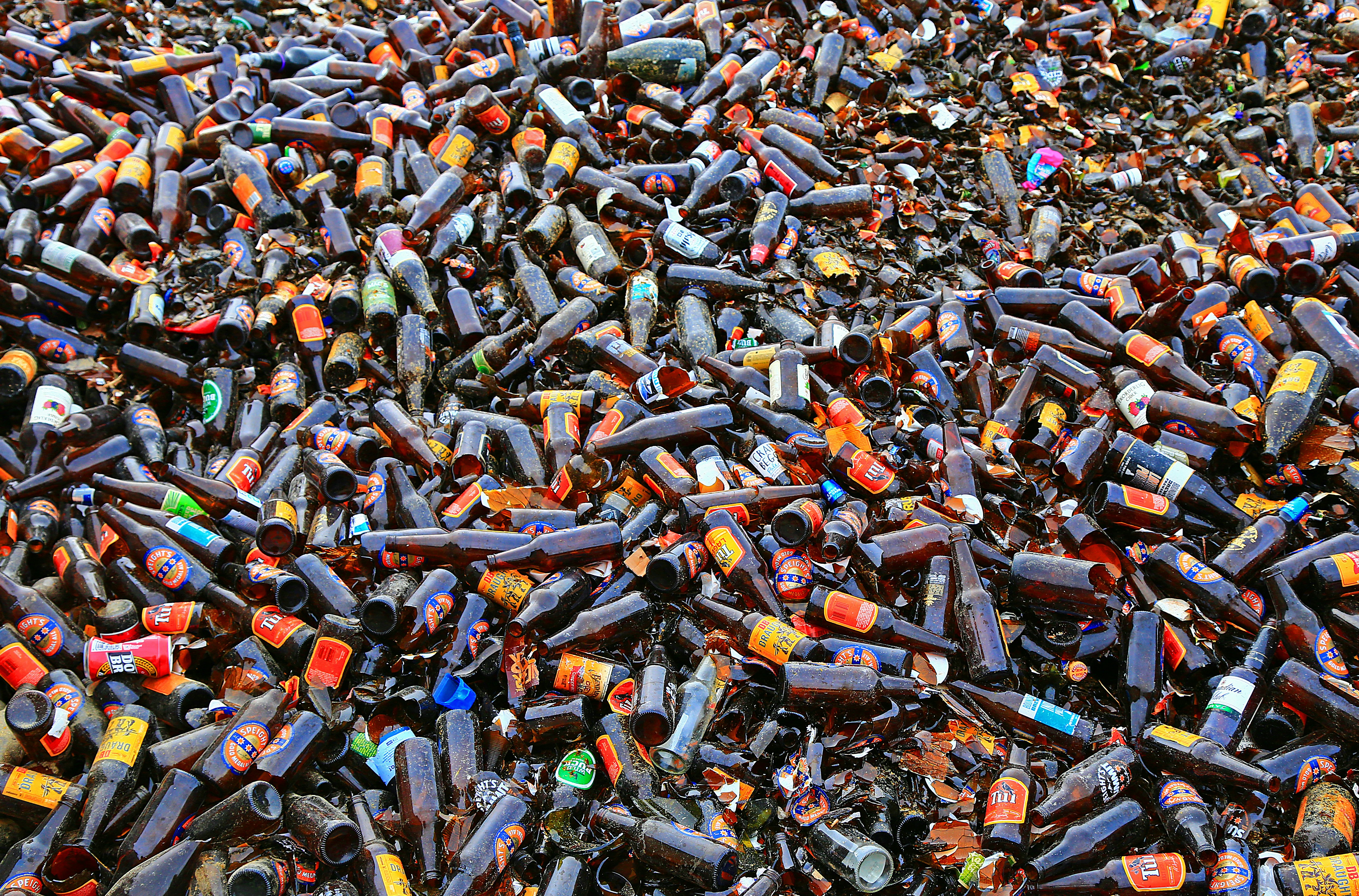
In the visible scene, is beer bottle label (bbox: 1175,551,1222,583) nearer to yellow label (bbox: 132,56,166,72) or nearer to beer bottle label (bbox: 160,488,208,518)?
beer bottle label (bbox: 160,488,208,518)

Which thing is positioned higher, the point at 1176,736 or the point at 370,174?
the point at 370,174

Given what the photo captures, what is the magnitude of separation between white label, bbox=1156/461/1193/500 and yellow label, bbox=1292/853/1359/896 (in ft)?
5.64

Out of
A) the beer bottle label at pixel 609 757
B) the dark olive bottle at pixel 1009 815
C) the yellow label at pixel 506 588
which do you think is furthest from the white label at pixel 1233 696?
the yellow label at pixel 506 588

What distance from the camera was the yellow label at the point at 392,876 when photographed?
122 inches

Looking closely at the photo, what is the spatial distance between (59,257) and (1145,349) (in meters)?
6.88

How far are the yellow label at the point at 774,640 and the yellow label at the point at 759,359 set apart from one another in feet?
5.60

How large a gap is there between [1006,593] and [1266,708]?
3.68 ft

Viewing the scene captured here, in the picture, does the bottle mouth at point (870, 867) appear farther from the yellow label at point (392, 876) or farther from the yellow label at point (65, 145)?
the yellow label at point (65, 145)

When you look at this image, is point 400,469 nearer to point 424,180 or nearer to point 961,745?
point 424,180

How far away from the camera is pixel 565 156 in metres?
6.11

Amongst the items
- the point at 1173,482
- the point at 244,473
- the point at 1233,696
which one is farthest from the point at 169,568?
the point at 1173,482

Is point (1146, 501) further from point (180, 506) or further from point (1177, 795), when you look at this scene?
point (180, 506)

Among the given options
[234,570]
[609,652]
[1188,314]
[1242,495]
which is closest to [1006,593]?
[1242,495]

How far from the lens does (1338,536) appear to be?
13.0 feet
